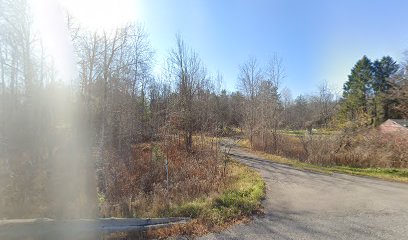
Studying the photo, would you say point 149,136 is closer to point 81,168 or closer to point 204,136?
point 204,136

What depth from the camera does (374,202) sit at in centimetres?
929

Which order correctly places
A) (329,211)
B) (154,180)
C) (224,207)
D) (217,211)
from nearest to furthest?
(217,211) → (224,207) → (329,211) → (154,180)

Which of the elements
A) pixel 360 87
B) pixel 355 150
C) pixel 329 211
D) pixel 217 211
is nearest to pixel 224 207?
pixel 217 211

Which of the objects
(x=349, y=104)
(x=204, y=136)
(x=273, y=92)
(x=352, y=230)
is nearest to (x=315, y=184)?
(x=352, y=230)

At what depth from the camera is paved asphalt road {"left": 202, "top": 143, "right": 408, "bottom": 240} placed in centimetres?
656

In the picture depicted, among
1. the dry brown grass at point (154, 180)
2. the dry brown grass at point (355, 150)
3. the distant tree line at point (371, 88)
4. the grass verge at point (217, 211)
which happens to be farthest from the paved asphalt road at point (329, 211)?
the distant tree line at point (371, 88)

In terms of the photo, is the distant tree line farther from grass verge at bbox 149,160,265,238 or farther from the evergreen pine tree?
grass verge at bbox 149,160,265,238

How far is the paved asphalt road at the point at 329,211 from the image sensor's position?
6.56m

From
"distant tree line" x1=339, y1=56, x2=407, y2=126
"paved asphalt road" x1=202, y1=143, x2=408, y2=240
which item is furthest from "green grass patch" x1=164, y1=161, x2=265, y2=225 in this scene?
"distant tree line" x1=339, y1=56, x2=407, y2=126

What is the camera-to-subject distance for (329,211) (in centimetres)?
832

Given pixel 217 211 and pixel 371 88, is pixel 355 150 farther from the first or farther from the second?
pixel 371 88

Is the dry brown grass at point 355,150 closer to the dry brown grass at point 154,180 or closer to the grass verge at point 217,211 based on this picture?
the dry brown grass at point 154,180

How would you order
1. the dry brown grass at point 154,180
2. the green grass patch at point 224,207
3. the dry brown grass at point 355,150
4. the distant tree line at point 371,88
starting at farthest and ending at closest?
the distant tree line at point 371,88, the dry brown grass at point 355,150, the dry brown grass at point 154,180, the green grass patch at point 224,207

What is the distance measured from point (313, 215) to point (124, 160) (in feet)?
45.4
